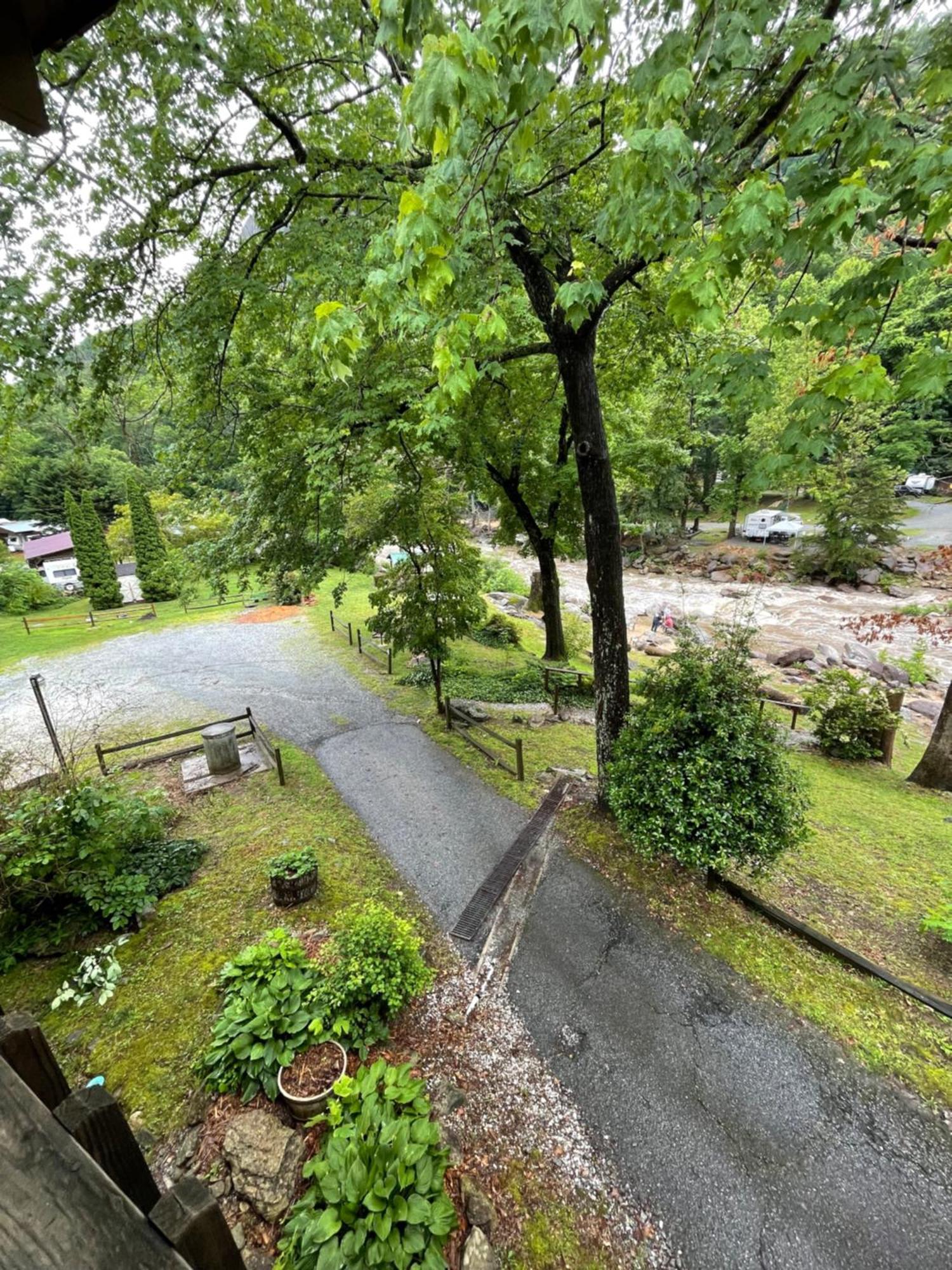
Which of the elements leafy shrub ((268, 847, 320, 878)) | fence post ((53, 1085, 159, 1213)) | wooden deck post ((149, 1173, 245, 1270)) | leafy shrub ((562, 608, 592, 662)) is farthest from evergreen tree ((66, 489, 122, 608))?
wooden deck post ((149, 1173, 245, 1270))

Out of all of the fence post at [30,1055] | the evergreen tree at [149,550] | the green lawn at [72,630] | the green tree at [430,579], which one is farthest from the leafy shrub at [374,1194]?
the evergreen tree at [149,550]

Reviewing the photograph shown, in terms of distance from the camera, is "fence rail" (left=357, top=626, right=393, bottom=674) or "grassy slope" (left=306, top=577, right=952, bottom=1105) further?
"fence rail" (left=357, top=626, right=393, bottom=674)

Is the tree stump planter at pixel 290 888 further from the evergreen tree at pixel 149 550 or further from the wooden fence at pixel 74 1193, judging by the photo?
the evergreen tree at pixel 149 550

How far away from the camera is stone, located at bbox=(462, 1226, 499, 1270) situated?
255 centimetres

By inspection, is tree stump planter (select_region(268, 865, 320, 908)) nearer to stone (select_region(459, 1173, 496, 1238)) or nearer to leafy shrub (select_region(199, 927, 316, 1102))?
leafy shrub (select_region(199, 927, 316, 1102))

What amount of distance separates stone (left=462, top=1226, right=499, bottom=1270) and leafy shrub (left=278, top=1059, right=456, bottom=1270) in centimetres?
20

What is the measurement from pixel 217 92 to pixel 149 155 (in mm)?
761

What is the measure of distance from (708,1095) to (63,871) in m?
5.59

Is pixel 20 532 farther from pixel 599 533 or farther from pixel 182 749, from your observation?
pixel 599 533

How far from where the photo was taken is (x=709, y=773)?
446 cm

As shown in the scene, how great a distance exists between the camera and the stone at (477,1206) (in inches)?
107

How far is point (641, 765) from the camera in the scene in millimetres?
4871

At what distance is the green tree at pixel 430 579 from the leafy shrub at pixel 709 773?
471 centimetres

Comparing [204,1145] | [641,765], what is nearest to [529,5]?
[641,765]
